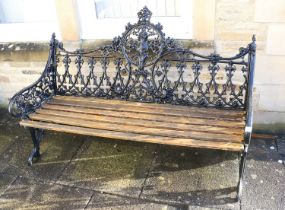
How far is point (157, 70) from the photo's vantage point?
3.39m

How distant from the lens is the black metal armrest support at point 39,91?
3.32 meters

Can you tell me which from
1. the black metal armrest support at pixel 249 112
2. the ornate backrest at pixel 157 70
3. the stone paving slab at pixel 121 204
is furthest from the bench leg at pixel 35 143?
the black metal armrest support at pixel 249 112

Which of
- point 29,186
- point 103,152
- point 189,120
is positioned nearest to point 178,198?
point 189,120

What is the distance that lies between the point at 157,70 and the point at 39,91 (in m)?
1.21

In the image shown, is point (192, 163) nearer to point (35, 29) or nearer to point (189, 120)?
point (189, 120)

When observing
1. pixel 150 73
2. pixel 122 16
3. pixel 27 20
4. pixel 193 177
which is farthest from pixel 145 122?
pixel 27 20

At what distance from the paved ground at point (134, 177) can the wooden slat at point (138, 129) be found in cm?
48

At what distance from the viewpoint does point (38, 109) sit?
136 inches

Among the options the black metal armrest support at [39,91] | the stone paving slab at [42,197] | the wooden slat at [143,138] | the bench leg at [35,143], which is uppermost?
the black metal armrest support at [39,91]

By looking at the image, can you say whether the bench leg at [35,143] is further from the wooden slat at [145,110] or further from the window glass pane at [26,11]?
the window glass pane at [26,11]

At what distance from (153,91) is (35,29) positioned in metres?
1.67

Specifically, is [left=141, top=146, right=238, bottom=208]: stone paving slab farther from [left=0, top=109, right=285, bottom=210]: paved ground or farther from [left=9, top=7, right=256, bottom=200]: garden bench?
[left=9, top=7, right=256, bottom=200]: garden bench

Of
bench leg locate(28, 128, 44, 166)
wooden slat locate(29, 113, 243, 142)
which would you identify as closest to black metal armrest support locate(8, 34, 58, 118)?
wooden slat locate(29, 113, 243, 142)

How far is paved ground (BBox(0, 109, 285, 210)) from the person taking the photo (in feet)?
9.68
